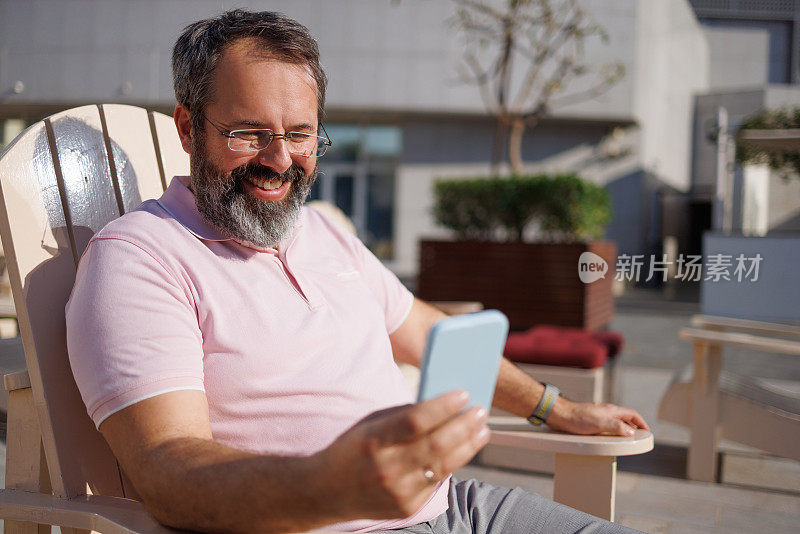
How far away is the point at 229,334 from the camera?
121cm

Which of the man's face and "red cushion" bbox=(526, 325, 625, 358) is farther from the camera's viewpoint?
"red cushion" bbox=(526, 325, 625, 358)

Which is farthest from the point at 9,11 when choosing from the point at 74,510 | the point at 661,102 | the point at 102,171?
the point at 661,102

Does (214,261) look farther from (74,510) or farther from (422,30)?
(422,30)

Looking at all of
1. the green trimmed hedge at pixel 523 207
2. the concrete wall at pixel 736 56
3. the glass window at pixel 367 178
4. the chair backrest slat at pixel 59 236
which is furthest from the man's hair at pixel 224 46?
the concrete wall at pixel 736 56

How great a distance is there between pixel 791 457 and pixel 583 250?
2.87 meters

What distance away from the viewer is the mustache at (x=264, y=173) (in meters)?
1.35

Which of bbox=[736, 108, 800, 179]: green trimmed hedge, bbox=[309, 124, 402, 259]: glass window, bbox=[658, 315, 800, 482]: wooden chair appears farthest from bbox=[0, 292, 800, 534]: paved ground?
bbox=[309, 124, 402, 259]: glass window

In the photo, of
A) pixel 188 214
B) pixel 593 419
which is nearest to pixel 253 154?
pixel 188 214

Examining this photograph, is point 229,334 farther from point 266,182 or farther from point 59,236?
point 59,236

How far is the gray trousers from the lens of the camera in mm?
1377

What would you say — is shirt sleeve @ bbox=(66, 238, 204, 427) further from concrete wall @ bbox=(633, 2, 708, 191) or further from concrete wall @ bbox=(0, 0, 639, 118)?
concrete wall @ bbox=(633, 2, 708, 191)

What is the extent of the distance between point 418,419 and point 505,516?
0.80 m

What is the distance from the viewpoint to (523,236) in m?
6.25

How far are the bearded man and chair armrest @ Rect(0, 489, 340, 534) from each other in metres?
0.05
